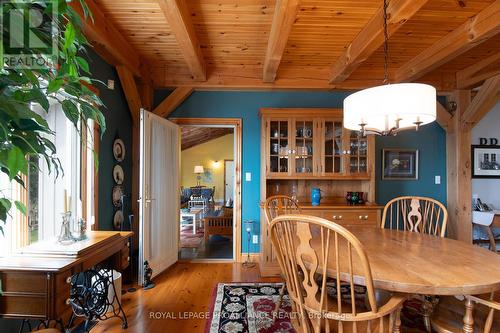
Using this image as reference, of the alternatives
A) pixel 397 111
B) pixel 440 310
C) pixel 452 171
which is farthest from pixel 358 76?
pixel 440 310

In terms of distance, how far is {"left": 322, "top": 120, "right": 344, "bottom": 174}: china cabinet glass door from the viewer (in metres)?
3.24

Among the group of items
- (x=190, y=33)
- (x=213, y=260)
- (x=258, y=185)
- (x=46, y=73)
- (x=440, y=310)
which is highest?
(x=190, y=33)

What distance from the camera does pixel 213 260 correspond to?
3.57 metres

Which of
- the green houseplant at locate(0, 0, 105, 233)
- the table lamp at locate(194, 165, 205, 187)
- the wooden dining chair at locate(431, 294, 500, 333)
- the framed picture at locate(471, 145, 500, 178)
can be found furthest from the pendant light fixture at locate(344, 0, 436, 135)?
the table lamp at locate(194, 165, 205, 187)

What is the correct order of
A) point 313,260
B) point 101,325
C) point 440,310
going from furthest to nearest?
point 101,325 → point 440,310 → point 313,260

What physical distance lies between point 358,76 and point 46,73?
3.56 m

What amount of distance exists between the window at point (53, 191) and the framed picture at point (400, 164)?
11.9ft

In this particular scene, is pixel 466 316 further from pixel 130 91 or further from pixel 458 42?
pixel 130 91

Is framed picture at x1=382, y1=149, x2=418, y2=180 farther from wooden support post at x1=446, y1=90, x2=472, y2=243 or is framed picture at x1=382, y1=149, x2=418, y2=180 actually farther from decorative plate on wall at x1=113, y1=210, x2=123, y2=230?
decorative plate on wall at x1=113, y1=210, x2=123, y2=230

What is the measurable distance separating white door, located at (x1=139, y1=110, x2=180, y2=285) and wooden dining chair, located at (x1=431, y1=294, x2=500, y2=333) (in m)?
2.51

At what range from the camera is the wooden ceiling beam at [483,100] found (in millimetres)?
3105

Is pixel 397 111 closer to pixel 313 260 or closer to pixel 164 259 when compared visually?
pixel 313 260

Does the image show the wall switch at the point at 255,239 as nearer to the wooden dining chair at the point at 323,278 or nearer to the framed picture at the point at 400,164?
the framed picture at the point at 400,164

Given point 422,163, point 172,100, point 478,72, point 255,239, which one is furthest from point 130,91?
point 478,72
